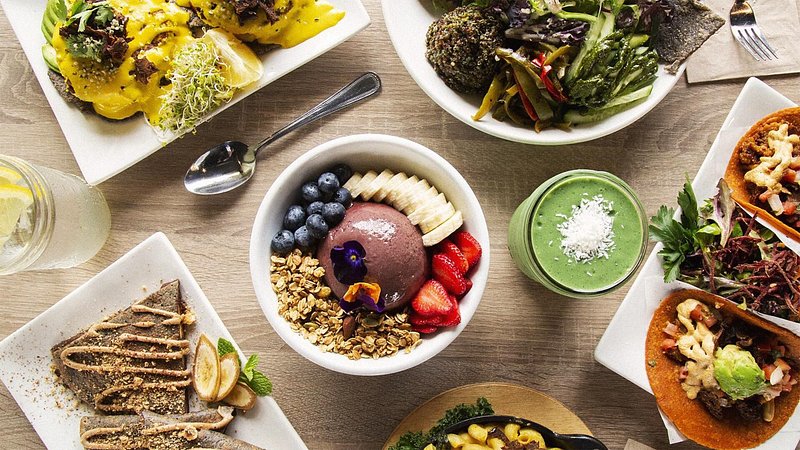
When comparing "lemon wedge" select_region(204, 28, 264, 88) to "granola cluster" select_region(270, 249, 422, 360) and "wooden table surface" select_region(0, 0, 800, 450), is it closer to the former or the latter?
"wooden table surface" select_region(0, 0, 800, 450)

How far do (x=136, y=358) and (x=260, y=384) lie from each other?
0.39 m

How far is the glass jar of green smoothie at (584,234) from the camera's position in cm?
194

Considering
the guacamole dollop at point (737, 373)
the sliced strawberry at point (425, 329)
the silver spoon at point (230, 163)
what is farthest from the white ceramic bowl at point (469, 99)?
the guacamole dollop at point (737, 373)

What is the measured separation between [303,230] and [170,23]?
2.50ft

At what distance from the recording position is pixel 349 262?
1881 millimetres

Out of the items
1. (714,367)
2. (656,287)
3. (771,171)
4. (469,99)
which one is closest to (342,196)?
(469,99)

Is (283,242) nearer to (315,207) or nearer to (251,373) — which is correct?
(315,207)

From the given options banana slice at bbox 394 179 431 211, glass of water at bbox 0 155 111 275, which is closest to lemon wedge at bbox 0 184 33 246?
glass of water at bbox 0 155 111 275

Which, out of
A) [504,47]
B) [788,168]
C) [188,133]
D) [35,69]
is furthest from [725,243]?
[35,69]

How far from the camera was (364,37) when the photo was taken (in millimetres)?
2307

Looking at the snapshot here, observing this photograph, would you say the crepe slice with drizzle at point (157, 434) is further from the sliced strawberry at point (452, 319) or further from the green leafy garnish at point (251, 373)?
the sliced strawberry at point (452, 319)

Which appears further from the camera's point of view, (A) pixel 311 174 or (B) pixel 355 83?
(B) pixel 355 83

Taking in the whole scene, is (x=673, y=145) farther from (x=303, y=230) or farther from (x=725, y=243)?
(x=303, y=230)

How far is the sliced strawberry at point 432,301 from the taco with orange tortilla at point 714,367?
26.6 inches
